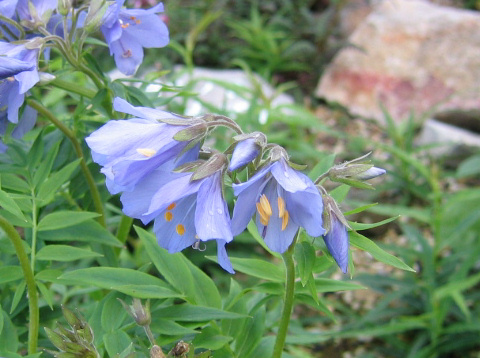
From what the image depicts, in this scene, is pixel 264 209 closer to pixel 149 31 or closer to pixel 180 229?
pixel 180 229

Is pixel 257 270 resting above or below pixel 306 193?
below

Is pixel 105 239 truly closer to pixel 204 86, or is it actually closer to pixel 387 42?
pixel 204 86

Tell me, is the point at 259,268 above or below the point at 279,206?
below

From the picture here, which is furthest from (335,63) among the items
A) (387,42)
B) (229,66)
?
(229,66)

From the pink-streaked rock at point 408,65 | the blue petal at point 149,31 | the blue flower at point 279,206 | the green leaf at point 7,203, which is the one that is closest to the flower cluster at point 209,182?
the blue flower at point 279,206

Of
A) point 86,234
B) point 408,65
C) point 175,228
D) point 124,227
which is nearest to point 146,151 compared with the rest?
point 175,228

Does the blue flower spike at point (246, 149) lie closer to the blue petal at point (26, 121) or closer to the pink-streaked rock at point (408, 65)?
the blue petal at point (26, 121)
